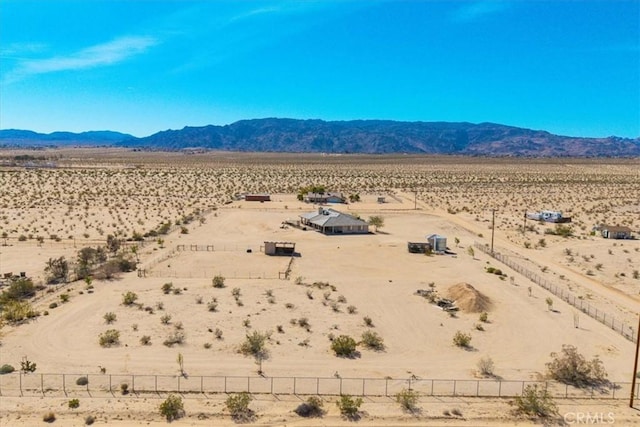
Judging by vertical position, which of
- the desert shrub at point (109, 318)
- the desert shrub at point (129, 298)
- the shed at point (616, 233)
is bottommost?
the desert shrub at point (109, 318)

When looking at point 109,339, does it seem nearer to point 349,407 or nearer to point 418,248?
point 349,407

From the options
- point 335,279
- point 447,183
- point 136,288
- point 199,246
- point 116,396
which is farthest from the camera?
point 447,183

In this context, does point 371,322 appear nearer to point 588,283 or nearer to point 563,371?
point 563,371

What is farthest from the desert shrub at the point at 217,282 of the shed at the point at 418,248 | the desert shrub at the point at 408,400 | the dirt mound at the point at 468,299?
the shed at the point at 418,248

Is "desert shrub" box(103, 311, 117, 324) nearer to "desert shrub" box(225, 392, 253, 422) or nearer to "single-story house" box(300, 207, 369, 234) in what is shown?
"desert shrub" box(225, 392, 253, 422)

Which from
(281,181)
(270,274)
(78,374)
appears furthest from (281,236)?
(281,181)

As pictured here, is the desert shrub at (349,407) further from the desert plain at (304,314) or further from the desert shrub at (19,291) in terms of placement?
the desert shrub at (19,291)
